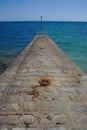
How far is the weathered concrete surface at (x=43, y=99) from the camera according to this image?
137 inches

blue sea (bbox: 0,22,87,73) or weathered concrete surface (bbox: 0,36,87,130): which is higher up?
weathered concrete surface (bbox: 0,36,87,130)

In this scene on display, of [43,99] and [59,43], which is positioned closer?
[43,99]

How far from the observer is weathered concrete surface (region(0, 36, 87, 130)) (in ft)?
11.4

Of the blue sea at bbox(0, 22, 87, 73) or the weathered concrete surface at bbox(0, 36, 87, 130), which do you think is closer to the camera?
the weathered concrete surface at bbox(0, 36, 87, 130)

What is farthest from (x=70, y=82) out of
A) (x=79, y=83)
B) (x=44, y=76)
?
(x=44, y=76)

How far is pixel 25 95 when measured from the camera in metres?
4.55

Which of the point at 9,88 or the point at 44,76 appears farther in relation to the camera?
the point at 44,76

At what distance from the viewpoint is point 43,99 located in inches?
170

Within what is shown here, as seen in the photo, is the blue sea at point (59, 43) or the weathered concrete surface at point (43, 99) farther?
the blue sea at point (59, 43)

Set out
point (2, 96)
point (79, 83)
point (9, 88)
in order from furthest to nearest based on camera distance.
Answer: point (79, 83), point (9, 88), point (2, 96)

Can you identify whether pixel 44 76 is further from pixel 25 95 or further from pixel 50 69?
pixel 25 95

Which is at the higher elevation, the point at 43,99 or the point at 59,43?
the point at 43,99

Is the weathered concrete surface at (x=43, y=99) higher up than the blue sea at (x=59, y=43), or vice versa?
the weathered concrete surface at (x=43, y=99)

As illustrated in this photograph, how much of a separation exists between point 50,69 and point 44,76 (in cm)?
76
